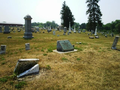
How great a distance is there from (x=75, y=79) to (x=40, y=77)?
148cm

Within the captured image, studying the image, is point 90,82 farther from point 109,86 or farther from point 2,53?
point 2,53

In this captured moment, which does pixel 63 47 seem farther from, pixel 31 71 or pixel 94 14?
pixel 94 14

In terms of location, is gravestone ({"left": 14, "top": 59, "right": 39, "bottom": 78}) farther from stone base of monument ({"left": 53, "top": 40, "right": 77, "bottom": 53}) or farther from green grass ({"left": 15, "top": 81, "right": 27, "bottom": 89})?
stone base of monument ({"left": 53, "top": 40, "right": 77, "bottom": 53})

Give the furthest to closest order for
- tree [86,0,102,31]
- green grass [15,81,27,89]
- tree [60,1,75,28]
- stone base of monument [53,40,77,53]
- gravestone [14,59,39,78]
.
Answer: tree [60,1,75,28]
tree [86,0,102,31]
stone base of monument [53,40,77,53]
gravestone [14,59,39,78]
green grass [15,81,27,89]

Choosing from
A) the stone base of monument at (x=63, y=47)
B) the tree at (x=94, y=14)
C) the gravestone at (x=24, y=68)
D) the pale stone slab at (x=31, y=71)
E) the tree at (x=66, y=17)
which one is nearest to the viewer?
the pale stone slab at (x=31, y=71)

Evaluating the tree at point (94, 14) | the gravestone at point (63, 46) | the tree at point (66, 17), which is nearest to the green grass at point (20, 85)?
the gravestone at point (63, 46)

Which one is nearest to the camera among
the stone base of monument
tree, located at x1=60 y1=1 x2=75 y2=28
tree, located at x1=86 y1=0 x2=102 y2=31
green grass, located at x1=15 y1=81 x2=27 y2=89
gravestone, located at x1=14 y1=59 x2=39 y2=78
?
green grass, located at x1=15 y1=81 x2=27 y2=89

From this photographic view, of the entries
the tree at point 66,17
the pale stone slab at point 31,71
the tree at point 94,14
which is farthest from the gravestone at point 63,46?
the tree at point 66,17

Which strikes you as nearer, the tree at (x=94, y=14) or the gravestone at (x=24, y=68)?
the gravestone at (x=24, y=68)

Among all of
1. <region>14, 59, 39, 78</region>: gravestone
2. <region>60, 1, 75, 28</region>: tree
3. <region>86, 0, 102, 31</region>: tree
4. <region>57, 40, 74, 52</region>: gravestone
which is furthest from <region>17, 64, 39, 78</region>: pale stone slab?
<region>60, 1, 75, 28</region>: tree

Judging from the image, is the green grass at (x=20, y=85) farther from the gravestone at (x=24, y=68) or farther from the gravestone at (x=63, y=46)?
the gravestone at (x=63, y=46)

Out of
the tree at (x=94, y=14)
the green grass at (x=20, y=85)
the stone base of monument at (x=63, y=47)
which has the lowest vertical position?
the green grass at (x=20, y=85)

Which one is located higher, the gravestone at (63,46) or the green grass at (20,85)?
the gravestone at (63,46)

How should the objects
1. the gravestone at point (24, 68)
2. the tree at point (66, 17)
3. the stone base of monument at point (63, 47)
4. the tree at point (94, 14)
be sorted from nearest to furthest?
the gravestone at point (24, 68)
the stone base of monument at point (63, 47)
the tree at point (94, 14)
the tree at point (66, 17)
